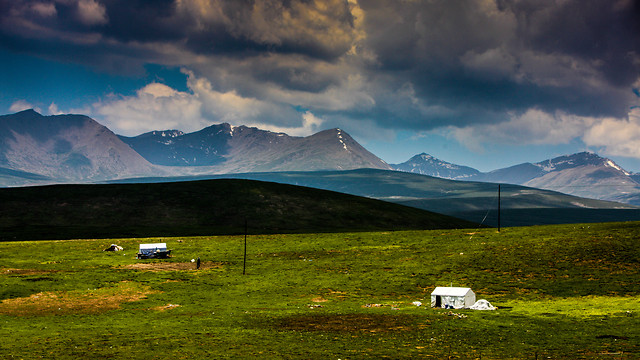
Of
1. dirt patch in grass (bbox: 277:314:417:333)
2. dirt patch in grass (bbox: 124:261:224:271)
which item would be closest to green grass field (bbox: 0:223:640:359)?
dirt patch in grass (bbox: 277:314:417:333)

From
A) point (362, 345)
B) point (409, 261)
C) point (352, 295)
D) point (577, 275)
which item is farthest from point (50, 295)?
point (577, 275)

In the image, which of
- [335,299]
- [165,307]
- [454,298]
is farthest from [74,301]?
[454,298]

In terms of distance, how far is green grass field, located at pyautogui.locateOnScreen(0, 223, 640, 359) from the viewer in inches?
1743

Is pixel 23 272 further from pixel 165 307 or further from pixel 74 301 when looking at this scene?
pixel 165 307

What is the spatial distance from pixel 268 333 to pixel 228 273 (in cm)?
4637

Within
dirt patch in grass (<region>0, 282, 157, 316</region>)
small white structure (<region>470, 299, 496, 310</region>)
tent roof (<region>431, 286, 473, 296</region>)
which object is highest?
tent roof (<region>431, 286, 473, 296</region>)

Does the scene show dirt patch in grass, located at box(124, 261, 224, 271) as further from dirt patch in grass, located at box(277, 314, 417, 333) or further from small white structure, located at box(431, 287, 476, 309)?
small white structure, located at box(431, 287, 476, 309)

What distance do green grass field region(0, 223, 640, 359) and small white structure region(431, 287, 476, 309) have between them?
2.19 meters

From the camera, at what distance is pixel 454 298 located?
65938 millimetres

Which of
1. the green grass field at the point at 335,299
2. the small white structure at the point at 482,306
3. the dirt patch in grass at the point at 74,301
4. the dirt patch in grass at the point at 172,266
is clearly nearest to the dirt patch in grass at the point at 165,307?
the green grass field at the point at 335,299

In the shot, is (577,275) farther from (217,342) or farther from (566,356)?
(217,342)

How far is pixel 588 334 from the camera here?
47906 mm

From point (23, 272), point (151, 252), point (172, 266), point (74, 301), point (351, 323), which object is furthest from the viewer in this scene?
point (151, 252)

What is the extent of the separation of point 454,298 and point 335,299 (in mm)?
17042
